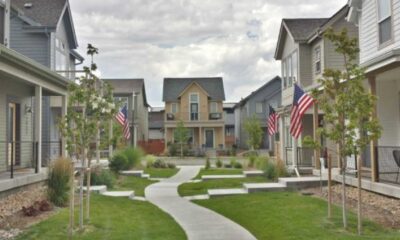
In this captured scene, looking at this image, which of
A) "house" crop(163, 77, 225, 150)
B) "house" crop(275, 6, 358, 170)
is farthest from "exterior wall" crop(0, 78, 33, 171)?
"house" crop(163, 77, 225, 150)

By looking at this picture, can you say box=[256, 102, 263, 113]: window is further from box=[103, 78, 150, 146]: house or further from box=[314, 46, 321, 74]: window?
box=[314, 46, 321, 74]: window

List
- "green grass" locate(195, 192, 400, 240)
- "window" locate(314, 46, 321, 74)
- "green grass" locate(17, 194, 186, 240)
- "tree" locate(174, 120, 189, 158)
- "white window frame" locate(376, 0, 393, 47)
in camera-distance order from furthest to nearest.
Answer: "tree" locate(174, 120, 189, 158) < "window" locate(314, 46, 321, 74) < "white window frame" locate(376, 0, 393, 47) < "green grass" locate(17, 194, 186, 240) < "green grass" locate(195, 192, 400, 240)

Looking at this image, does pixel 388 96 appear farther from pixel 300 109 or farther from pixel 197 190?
pixel 197 190

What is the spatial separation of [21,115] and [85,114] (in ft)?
35.0

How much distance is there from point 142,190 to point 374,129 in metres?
10.9

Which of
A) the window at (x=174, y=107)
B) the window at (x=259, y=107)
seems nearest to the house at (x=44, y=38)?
the window at (x=174, y=107)

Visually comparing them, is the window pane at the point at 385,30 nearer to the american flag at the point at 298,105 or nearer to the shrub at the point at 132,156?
the american flag at the point at 298,105

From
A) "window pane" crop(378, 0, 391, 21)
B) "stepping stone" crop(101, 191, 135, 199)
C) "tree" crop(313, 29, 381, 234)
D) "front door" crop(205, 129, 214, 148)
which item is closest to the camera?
"tree" crop(313, 29, 381, 234)

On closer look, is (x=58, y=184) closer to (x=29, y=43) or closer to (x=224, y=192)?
(x=224, y=192)

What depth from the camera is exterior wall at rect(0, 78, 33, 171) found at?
55.9ft

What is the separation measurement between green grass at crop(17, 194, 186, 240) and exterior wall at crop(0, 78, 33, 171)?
5.13 metres

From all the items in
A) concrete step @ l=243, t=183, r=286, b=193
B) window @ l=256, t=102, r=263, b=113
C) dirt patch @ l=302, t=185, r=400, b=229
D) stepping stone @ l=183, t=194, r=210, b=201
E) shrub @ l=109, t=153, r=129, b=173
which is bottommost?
stepping stone @ l=183, t=194, r=210, b=201

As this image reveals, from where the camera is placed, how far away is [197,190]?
1805cm

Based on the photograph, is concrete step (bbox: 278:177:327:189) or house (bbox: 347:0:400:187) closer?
house (bbox: 347:0:400:187)
